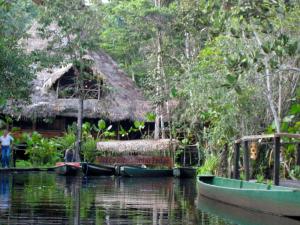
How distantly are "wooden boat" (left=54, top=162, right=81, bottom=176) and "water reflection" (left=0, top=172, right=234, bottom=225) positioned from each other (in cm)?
329

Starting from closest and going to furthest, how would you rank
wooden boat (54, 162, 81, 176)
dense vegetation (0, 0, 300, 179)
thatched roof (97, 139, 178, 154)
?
dense vegetation (0, 0, 300, 179) → wooden boat (54, 162, 81, 176) → thatched roof (97, 139, 178, 154)

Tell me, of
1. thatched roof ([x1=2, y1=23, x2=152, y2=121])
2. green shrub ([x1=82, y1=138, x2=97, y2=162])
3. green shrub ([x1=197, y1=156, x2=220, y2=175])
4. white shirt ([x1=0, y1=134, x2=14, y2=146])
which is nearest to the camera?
green shrub ([x1=197, y1=156, x2=220, y2=175])

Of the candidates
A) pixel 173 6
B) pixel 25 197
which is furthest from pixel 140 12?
pixel 25 197

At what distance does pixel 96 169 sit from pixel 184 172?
2.76 meters

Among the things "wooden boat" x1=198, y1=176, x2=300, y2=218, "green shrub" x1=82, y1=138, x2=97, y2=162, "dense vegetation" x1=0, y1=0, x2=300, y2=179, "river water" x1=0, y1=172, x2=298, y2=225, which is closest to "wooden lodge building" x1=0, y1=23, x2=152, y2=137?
"dense vegetation" x1=0, y1=0, x2=300, y2=179

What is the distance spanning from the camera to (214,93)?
55.1 feet

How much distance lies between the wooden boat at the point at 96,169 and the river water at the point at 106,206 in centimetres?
406

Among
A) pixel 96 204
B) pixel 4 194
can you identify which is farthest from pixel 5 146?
pixel 96 204

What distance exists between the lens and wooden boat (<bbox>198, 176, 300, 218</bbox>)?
32.0ft

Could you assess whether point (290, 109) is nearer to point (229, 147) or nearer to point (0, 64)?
point (229, 147)

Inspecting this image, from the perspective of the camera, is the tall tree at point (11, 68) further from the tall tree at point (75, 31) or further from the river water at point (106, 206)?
the river water at point (106, 206)

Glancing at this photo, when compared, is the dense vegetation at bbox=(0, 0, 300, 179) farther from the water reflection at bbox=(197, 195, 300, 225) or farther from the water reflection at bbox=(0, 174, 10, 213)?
the water reflection at bbox=(0, 174, 10, 213)

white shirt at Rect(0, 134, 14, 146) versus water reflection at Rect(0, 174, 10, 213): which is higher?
white shirt at Rect(0, 134, 14, 146)

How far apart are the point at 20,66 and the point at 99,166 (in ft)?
13.6
